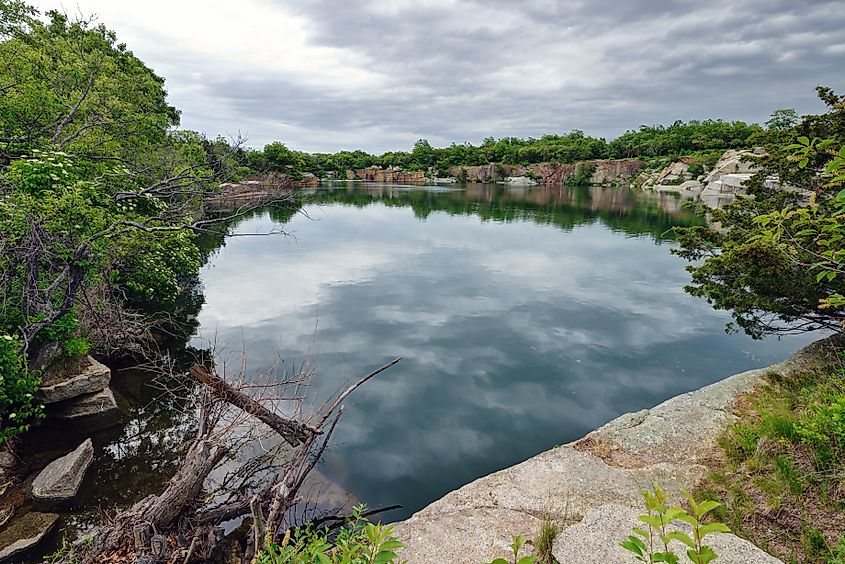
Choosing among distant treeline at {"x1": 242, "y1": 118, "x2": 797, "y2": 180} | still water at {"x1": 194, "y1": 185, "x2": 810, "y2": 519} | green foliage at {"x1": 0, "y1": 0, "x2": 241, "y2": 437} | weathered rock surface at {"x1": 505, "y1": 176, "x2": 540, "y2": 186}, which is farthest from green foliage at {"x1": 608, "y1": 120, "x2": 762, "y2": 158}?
green foliage at {"x1": 0, "y1": 0, "x2": 241, "y2": 437}

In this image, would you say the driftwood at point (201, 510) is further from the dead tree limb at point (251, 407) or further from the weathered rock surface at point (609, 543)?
the weathered rock surface at point (609, 543)

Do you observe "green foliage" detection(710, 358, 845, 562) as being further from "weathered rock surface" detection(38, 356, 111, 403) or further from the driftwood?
"weathered rock surface" detection(38, 356, 111, 403)

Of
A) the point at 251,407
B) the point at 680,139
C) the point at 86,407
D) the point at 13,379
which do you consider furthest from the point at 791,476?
the point at 680,139

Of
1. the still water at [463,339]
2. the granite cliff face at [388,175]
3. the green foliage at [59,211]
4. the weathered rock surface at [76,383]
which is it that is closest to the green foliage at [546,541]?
the still water at [463,339]

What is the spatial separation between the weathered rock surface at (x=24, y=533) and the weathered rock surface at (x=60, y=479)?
392 mm

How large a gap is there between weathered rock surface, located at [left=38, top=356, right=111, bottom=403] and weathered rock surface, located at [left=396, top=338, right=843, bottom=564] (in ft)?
27.5

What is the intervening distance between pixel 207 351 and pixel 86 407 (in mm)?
4341

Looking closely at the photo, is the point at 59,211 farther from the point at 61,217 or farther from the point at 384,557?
the point at 384,557

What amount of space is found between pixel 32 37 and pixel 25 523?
14494mm

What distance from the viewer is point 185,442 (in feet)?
31.1

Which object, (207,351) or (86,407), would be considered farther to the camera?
(207,351)

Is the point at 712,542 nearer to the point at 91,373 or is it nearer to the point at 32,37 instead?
the point at 91,373

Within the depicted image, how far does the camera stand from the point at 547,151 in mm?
108875

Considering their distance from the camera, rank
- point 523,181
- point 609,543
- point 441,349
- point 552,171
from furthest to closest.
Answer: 1. point 523,181
2. point 552,171
3. point 441,349
4. point 609,543
